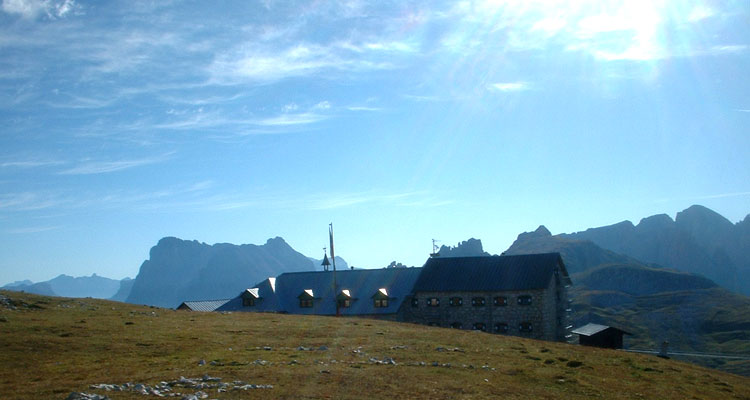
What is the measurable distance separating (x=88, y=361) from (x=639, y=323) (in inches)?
6867

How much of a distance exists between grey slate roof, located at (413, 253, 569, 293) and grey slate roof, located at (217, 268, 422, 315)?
3242 mm

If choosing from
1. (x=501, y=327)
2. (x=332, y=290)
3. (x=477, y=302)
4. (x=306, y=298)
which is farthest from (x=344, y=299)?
(x=501, y=327)

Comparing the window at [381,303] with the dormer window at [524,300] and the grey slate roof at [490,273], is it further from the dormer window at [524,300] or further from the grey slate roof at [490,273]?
the dormer window at [524,300]

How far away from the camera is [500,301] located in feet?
244

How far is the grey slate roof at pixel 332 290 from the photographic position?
265 feet

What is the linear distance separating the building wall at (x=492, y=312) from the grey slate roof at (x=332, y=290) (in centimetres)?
277

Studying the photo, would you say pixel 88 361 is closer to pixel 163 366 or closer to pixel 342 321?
pixel 163 366

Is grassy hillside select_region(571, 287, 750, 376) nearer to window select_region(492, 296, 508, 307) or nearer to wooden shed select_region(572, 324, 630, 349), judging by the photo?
window select_region(492, 296, 508, 307)

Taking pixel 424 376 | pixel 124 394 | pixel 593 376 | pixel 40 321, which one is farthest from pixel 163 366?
pixel 593 376

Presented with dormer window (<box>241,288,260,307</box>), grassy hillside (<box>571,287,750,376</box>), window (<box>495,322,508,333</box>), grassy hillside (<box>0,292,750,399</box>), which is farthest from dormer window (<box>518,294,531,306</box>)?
grassy hillside (<box>571,287,750,376</box>)

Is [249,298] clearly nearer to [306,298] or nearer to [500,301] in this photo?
[306,298]

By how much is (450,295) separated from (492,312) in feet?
18.4

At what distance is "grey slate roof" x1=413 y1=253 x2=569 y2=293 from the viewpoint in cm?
7394

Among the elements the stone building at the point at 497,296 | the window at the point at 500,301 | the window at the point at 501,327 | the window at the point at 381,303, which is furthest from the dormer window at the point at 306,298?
the window at the point at 501,327
